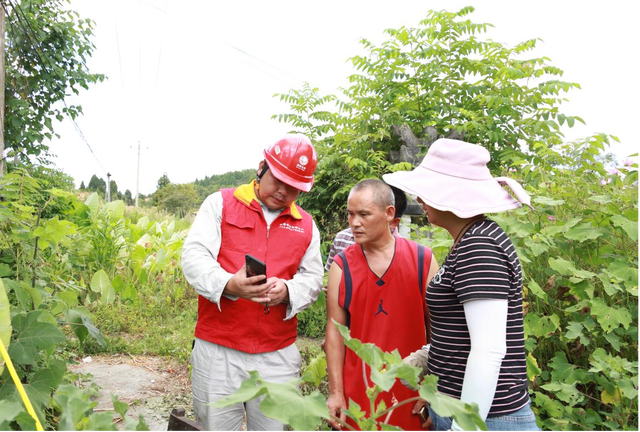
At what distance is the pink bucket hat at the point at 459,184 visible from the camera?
4.73ft

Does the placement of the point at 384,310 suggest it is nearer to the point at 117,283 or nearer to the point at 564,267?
the point at 564,267

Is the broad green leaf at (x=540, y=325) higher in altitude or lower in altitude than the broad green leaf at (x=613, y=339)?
lower

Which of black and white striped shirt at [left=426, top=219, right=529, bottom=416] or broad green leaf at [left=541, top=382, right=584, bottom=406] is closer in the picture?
black and white striped shirt at [left=426, top=219, right=529, bottom=416]

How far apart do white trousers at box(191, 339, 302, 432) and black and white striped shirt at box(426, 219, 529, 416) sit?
90cm

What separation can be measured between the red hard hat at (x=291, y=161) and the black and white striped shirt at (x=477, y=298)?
3.09ft

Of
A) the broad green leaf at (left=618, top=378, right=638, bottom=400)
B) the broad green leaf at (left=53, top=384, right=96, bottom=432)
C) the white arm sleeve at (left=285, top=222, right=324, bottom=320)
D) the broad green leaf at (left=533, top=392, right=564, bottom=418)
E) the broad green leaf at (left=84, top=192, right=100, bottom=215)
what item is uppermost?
the broad green leaf at (left=53, top=384, right=96, bottom=432)

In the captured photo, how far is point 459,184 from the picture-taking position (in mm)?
1496

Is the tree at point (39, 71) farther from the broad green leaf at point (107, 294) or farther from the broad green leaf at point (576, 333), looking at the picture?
the broad green leaf at point (576, 333)

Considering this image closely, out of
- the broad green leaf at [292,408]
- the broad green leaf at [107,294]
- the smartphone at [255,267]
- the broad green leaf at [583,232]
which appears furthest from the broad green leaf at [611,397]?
the broad green leaf at [107,294]

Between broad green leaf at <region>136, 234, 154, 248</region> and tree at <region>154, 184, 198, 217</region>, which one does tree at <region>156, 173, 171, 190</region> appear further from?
broad green leaf at <region>136, 234, 154, 248</region>

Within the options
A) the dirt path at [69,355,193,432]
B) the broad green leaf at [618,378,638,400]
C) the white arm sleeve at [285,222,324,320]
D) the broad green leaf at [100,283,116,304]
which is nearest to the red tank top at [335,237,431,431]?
the white arm sleeve at [285,222,324,320]

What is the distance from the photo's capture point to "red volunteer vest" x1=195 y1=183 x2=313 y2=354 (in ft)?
7.00

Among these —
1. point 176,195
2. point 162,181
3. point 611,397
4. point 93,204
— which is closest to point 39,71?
point 93,204

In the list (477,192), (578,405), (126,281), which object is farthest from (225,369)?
(126,281)
